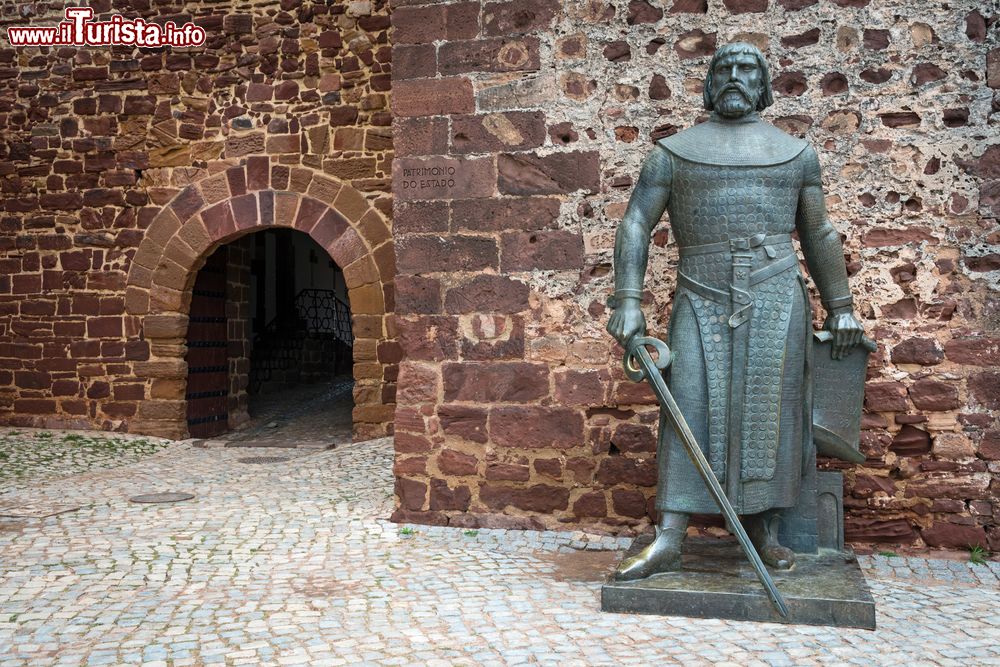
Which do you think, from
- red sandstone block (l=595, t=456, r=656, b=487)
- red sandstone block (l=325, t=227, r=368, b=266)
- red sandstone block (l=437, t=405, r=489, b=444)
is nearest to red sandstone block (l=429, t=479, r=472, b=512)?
red sandstone block (l=437, t=405, r=489, b=444)

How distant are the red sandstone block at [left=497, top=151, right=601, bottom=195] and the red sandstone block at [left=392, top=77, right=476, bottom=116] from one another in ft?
1.23

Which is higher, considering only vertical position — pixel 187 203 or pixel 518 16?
pixel 518 16

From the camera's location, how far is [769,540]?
357 centimetres

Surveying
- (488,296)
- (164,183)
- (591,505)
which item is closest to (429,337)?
(488,296)

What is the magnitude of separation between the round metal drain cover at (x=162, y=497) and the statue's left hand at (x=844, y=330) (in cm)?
408

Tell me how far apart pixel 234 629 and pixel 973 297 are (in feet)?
11.6

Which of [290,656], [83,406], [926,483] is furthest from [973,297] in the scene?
[83,406]

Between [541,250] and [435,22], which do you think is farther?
[435,22]

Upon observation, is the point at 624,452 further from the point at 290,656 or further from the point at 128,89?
the point at 128,89

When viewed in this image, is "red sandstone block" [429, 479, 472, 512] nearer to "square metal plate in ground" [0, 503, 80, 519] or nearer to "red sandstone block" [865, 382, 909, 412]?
"red sandstone block" [865, 382, 909, 412]

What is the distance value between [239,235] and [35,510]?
13.7 feet

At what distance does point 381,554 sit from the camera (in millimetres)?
4273

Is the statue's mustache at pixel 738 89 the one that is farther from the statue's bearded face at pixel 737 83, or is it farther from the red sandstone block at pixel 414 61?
the red sandstone block at pixel 414 61

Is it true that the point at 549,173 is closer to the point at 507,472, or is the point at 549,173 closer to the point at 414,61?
the point at 414,61
